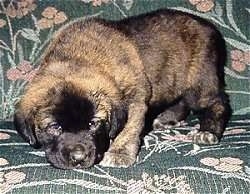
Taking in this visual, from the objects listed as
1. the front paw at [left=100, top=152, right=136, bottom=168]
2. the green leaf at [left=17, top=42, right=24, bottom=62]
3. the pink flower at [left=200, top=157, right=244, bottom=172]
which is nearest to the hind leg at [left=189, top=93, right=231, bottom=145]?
the pink flower at [left=200, top=157, right=244, bottom=172]

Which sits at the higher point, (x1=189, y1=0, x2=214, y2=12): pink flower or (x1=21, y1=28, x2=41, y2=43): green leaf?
(x1=189, y1=0, x2=214, y2=12): pink flower

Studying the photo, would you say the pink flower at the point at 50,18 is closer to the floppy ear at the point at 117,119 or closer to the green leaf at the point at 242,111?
the floppy ear at the point at 117,119

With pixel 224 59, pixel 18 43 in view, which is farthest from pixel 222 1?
pixel 18 43

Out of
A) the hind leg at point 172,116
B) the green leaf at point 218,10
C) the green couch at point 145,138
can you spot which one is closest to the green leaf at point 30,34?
the green couch at point 145,138

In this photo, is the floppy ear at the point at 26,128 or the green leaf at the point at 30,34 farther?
the green leaf at the point at 30,34

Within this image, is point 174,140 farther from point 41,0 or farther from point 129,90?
point 41,0

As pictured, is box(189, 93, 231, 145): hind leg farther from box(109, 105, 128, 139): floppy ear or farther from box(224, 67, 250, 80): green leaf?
box(109, 105, 128, 139): floppy ear

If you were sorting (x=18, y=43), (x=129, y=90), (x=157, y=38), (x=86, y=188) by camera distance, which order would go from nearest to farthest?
(x=86, y=188), (x=129, y=90), (x=157, y=38), (x=18, y=43)
